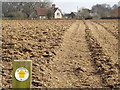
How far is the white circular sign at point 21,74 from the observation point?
11.7 ft

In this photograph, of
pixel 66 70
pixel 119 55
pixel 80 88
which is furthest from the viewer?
pixel 119 55

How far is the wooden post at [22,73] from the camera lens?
140 inches

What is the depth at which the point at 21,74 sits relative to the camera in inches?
142

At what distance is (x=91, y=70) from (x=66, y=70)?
1.80 ft

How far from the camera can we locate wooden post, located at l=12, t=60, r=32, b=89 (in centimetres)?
355

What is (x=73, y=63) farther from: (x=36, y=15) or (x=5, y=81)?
(x=36, y=15)

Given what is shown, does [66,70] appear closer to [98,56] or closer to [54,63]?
[54,63]

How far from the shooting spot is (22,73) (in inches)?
141

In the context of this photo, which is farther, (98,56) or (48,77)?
(98,56)

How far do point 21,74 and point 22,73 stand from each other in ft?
0.11

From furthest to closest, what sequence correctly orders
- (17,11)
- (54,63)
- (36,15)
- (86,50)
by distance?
(36,15), (17,11), (86,50), (54,63)

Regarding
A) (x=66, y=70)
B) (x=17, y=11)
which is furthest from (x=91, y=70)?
(x=17, y=11)

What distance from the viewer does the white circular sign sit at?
3.56 m

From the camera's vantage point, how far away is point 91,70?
609cm
